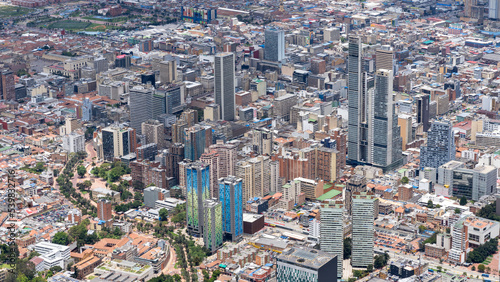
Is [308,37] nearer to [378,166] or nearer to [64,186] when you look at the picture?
[378,166]

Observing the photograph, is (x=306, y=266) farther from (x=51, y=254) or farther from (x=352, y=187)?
(x=51, y=254)

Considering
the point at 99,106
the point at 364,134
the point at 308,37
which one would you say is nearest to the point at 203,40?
the point at 308,37

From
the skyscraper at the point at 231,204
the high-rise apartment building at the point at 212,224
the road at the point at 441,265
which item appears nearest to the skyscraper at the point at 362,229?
the road at the point at 441,265

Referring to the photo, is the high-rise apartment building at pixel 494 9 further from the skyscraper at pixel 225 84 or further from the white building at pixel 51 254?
the white building at pixel 51 254

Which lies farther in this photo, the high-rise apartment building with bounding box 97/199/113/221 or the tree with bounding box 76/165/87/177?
the tree with bounding box 76/165/87/177

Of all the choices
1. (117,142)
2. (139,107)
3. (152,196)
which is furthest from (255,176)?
(139,107)

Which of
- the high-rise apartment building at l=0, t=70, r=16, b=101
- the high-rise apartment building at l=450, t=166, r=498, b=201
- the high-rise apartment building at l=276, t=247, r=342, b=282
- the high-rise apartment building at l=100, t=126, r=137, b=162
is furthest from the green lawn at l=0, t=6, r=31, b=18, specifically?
the high-rise apartment building at l=276, t=247, r=342, b=282

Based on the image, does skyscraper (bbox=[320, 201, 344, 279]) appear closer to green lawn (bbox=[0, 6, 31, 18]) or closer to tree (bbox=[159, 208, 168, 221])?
tree (bbox=[159, 208, 168, 221])
